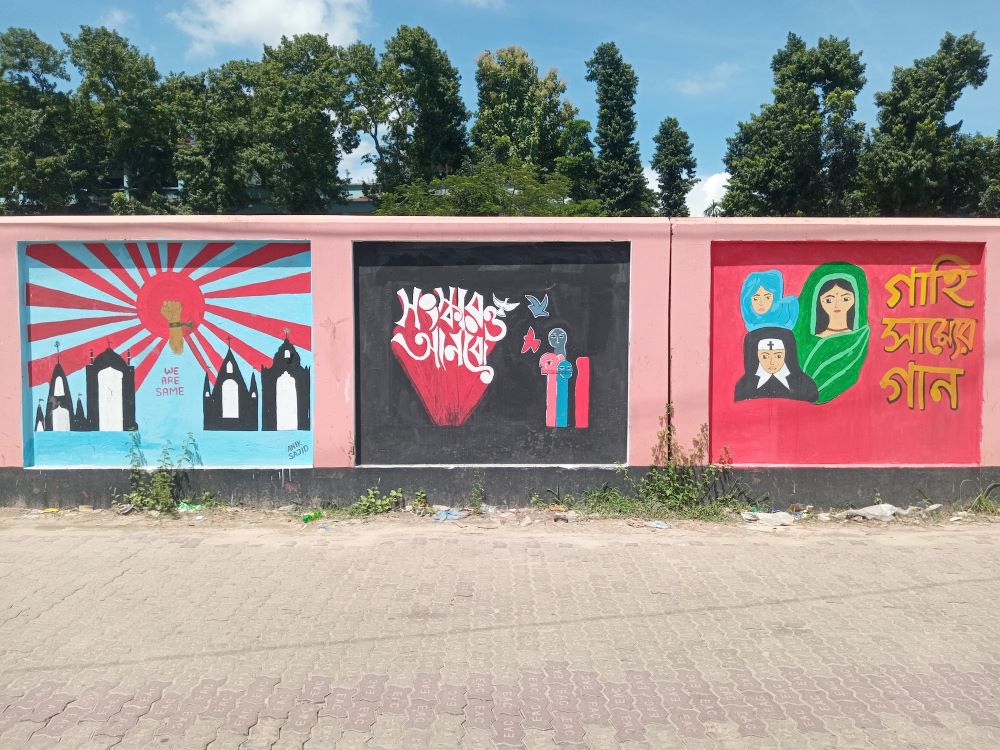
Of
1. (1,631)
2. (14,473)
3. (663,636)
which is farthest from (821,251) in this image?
(14,473)

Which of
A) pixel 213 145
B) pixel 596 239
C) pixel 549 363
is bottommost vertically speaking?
pixel 549 363

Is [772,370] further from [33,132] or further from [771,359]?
[33,132]

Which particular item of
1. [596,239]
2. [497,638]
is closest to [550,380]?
[596,239]

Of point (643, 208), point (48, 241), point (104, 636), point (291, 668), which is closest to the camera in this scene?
point (291, 668)

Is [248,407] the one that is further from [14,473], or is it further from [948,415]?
[948,415]

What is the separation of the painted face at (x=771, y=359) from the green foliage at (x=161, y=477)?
17.1ft

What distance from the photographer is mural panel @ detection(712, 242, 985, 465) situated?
6887mm

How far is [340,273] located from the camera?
682 cm

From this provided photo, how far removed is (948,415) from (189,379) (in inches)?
273

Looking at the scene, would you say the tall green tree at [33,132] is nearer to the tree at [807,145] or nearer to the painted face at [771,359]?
the tree at [807,145]

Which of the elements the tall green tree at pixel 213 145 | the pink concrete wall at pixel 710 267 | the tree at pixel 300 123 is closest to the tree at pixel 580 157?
the tree at pixel 300 123

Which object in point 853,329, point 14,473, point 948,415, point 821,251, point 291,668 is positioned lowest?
point 291,668

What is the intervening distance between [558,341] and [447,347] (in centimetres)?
102

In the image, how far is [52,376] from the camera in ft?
22.8
